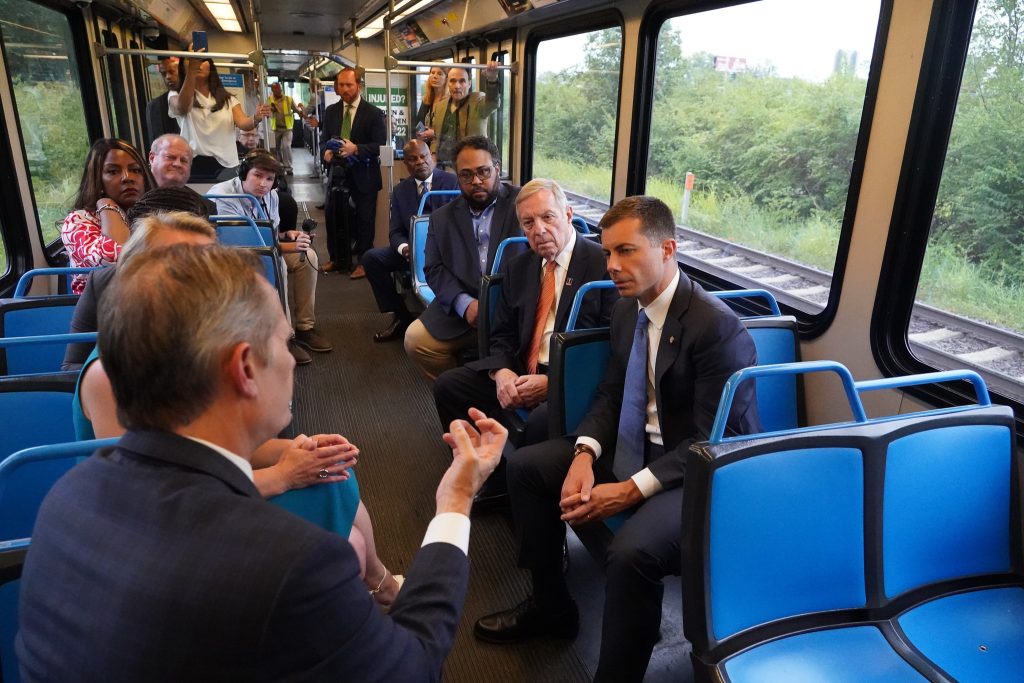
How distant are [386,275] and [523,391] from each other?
3026mm

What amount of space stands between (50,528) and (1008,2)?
321cm

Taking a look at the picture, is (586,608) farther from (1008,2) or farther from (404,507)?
(1008,2)

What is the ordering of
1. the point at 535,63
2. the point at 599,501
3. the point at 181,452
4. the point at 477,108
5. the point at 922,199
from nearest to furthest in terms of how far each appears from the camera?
1. the point at 181,452
2. the point at 599,501
3. the point at 922,199
4. the point at 535,63
5. the point at 477,108

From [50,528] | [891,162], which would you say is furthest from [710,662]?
[891,162]

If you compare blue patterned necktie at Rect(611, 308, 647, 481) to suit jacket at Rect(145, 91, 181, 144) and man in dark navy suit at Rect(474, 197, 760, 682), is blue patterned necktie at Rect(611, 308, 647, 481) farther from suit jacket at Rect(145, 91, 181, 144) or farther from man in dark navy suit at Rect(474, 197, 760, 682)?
suit jacket at Rect(145, 91, 181, 144)

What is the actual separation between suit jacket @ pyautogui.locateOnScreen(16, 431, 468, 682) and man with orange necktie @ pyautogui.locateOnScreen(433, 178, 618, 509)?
2033mm

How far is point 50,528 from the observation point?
3.23 ft

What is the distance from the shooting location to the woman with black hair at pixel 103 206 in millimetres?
3266

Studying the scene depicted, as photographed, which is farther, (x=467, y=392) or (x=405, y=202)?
(x=405, y=202)

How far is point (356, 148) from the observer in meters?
6.89

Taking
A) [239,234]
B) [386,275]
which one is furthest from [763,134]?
[239,234]

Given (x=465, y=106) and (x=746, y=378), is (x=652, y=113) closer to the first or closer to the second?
(x=465, y=106)

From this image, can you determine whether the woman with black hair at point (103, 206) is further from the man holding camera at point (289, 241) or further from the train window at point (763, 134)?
the train window at point (763, 134)

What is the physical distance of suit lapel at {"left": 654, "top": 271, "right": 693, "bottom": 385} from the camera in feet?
7.41
